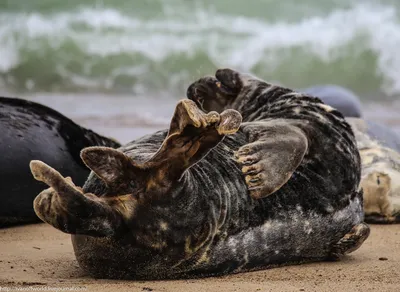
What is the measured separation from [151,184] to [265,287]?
0.60 meters

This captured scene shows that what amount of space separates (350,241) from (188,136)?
125 cm

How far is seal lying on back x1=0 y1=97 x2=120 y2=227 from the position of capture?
5.01 meters

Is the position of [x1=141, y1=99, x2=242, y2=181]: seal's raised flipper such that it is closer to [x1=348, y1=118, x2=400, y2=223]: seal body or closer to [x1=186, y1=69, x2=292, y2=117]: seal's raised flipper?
[x1=186, y1=69, x2=292, y2=117]: seal's raised flipper

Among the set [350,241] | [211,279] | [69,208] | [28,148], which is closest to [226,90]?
[350,241]

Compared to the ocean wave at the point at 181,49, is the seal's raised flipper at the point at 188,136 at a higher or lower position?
lower

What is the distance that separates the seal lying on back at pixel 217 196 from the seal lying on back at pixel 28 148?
1.46 m

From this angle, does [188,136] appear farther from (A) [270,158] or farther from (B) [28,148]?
(B) [28,148]

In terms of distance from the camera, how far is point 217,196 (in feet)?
11.2

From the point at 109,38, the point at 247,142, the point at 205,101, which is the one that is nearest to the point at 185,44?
the point at 109,38

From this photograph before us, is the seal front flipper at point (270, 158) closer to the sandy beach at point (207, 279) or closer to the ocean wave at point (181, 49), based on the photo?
the sandy beach at point (207, 279)

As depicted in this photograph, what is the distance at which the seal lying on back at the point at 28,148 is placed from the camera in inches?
197

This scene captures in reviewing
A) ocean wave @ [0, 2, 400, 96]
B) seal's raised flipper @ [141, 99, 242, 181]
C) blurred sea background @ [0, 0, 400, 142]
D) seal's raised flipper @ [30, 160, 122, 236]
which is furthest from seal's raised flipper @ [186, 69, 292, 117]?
ocean wave @ [0, 2, 400, 96]

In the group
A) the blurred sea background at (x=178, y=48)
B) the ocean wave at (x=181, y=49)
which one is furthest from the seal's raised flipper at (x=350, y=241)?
the ocean wave at (x=181, y=49)

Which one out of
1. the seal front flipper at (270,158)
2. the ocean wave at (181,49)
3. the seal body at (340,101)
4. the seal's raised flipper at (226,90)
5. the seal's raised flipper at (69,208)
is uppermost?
the ocean wave at (181,49)
